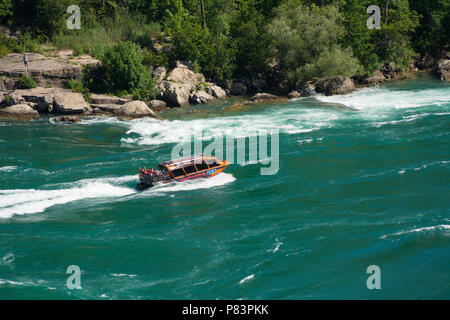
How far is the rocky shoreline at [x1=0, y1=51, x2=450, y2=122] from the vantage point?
6009 cm

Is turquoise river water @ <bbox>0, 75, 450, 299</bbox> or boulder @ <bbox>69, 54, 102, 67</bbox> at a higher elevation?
boulder @ <bbox>69, 54, 102, 67</bbox>

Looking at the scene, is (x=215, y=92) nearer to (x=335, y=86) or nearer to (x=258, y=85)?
(x=258, y=85)

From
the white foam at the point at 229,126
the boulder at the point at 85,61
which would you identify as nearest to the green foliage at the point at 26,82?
the boulder at the point at 85,61

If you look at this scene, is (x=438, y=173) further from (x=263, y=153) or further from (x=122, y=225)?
(x=122, y=225)

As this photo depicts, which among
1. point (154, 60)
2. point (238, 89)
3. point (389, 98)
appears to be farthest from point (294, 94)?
point (154, 60)

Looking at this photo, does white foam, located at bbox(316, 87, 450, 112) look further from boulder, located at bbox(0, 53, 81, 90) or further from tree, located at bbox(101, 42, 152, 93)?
boulder, located at bbox(0, 53, 81, 90)

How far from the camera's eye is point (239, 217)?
30.0 m

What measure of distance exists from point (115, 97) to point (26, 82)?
11.9 metres

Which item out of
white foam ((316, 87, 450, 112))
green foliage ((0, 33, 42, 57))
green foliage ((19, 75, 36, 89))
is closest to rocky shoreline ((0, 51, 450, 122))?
green foliage ((19, 75, 36, 89))

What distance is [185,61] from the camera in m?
75.1

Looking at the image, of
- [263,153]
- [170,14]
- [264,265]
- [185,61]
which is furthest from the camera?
[170,14]
